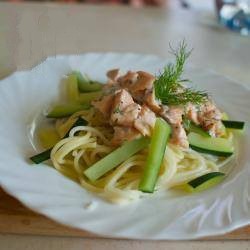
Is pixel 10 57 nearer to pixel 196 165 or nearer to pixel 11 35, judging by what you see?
pixel 11 35

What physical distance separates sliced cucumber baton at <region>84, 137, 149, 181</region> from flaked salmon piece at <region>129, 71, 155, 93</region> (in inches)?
8.1

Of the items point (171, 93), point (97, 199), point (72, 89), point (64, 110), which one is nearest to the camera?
point (97, 199)

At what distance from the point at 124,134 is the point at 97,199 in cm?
26

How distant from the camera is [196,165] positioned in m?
1.55

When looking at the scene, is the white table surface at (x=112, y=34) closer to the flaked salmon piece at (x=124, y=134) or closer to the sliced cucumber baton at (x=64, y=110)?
the sliced cucumber baton at (x=64, y=110)

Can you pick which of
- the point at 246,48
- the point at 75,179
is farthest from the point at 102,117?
the point at 246,48

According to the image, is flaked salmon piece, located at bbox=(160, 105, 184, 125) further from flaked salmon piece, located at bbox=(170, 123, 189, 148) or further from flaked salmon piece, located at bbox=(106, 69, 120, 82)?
flaked salmon piece, located at bbox=(106, 69, 120, 82)

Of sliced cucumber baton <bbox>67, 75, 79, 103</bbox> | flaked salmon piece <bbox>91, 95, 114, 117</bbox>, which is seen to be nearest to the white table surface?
sliced cucumber baton <bbox>67, 75, 79, 103</bbox>

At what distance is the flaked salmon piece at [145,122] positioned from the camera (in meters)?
1.44

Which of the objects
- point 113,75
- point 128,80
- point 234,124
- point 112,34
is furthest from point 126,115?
point 112,34

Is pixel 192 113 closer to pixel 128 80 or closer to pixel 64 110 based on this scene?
pixel 128 80

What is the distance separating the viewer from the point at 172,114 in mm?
1528

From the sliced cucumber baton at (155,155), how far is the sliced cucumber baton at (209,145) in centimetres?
16

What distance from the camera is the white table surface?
1.85 m
